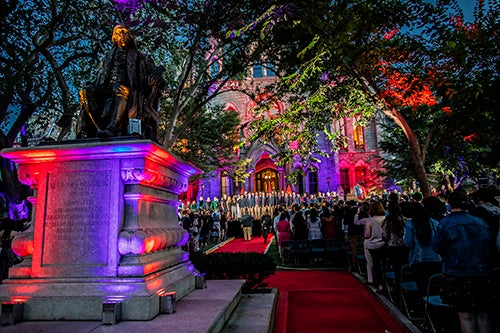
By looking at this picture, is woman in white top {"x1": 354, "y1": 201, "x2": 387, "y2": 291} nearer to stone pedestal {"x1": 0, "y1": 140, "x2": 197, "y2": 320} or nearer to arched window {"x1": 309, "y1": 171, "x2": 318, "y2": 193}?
stone pedestal {"x1": 0, "y1": 140, "x2": 197, "y2": 320}

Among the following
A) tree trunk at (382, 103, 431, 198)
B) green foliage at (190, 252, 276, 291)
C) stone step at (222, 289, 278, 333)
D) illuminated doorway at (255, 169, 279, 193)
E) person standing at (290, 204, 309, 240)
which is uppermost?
illuminated doorway at (255, 169, 279, 193)

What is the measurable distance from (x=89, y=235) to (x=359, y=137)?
107 feet

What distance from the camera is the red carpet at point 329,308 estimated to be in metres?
4.66

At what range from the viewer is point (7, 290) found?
3.31m

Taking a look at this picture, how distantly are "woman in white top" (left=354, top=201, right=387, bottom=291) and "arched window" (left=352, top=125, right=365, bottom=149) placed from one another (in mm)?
27104

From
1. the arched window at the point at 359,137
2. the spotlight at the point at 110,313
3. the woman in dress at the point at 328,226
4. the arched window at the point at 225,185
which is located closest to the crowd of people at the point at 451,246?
the woman in dress at the point at 328,226

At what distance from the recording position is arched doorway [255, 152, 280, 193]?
3272 cm

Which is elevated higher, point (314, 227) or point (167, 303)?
point (314, 227)

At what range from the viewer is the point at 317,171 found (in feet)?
101

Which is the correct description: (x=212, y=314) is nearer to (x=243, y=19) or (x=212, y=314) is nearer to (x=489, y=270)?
(x=489, y=270)

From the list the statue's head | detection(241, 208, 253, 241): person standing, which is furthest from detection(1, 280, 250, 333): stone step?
detection(241, 208, 253, 241): person standing

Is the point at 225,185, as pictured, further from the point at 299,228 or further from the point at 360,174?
the point at 299,228

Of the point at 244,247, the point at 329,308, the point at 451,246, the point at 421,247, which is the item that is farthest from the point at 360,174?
the point at 451,246

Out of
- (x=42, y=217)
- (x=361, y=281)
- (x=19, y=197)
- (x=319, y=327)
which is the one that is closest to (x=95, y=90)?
(x=42, y=217)
